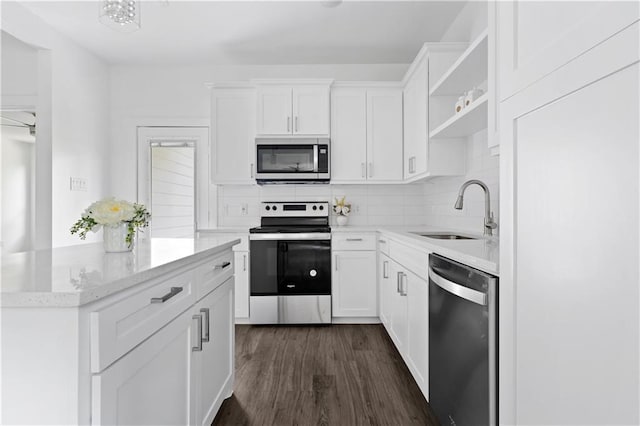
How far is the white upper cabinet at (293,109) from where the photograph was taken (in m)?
3.68

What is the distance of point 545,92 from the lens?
90cm

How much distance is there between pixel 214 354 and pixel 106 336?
0.98 metres

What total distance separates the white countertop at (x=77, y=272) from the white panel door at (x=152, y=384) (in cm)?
20

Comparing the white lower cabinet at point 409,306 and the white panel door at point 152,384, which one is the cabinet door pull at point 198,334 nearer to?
the white panel door at point 152,384

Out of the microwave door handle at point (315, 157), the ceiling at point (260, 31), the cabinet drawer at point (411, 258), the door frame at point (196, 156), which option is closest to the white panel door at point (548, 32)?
the cabinet drawer at point (411, 258)

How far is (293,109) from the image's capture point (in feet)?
12.1

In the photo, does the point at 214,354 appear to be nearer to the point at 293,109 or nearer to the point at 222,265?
the point at 222,265

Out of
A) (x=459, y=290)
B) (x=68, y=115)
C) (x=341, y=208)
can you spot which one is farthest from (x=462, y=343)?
(x=68, y=115)

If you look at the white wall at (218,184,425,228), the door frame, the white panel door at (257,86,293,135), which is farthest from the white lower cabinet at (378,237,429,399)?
the door frame

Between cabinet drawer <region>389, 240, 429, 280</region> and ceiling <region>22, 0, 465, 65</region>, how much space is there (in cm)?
189

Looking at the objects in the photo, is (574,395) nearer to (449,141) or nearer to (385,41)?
(449,141)

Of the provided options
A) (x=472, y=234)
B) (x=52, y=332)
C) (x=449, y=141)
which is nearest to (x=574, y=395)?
(x=52, y=332)

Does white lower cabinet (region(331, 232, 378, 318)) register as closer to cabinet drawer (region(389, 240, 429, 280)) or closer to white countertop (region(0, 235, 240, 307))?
cabinet drawer (region(389, 240, 429, 280))

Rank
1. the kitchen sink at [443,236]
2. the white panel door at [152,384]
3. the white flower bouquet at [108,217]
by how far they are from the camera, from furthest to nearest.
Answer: the kitchen sink at [443,236] < the white flower bouquet at [108,217] < the white panel door at [152,384]
